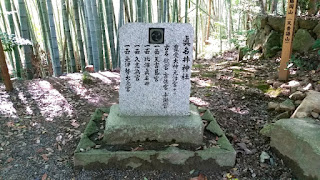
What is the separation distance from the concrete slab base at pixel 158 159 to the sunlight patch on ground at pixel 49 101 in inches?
50.5

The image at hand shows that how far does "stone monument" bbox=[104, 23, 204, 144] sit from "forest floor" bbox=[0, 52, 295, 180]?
0.42m

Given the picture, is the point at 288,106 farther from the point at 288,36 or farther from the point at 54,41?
the point at 54,41

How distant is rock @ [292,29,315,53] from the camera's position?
225 inches

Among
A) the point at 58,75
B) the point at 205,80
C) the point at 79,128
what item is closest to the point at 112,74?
the point at 58,75

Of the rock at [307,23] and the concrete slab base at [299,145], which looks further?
the rock at [307,23]

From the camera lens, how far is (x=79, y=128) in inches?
129

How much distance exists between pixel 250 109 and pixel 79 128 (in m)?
2.50

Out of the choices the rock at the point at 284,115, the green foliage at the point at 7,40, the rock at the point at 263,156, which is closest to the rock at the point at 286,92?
the rock at the point at 284,115

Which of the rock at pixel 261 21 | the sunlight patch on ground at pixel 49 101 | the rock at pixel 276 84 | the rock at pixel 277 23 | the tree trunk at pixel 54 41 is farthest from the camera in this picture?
the rock at pixel 261 21

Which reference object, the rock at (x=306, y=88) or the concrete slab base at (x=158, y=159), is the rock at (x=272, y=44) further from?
the concrete slab base at (x=158, y=159)

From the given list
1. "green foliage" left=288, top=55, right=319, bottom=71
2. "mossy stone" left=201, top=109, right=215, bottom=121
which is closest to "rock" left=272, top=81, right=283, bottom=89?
"green foliage" left=288, top=55, right=319, bottom=71

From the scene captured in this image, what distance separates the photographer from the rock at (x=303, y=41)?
5.71m

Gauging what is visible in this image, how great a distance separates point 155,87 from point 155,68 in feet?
0.74

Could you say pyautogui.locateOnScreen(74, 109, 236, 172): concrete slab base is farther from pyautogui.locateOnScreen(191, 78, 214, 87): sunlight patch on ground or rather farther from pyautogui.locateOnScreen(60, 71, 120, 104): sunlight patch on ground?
pyautogui.locateOnScreen(191, 78, 214, 87): sunlight patch on ground
